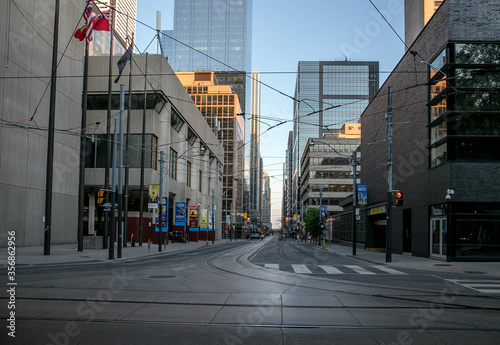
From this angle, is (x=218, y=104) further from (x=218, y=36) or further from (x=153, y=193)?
(x=153, y=193)

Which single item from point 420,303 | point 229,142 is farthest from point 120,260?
point 229,142

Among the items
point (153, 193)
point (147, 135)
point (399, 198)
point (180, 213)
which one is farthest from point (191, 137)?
point (399, 198)

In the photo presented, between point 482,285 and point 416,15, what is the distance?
6499cm

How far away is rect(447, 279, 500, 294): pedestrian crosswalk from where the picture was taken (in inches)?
519

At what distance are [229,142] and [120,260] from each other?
106621mm

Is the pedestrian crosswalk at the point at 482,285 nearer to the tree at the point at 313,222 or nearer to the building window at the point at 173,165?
the building window at the point at 173,165

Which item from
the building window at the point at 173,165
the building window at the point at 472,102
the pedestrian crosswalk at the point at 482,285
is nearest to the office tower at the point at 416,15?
the building window at the point at 173,165

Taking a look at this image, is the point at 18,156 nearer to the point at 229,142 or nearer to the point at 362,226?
the point at 362,226

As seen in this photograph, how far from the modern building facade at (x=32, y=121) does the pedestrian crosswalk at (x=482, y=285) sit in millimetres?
25093

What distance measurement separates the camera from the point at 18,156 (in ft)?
106

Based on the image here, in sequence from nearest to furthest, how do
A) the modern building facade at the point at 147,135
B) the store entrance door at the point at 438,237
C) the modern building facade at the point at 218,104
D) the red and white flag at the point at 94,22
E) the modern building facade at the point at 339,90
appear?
1. the store entrance door at the point at 438,237
2. the red and white flag at the point at 94,22
3. the modern building facade at the point at 147,135
4. the modern building facade at the point at 218,104
5. the modern building facade at the point at 339,90

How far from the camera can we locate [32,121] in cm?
3338

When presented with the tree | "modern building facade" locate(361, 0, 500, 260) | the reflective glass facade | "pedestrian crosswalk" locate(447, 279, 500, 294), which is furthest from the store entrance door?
the reflective glass facade

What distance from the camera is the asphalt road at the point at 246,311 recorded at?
24.1 ft
